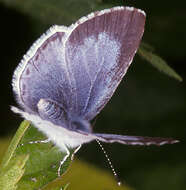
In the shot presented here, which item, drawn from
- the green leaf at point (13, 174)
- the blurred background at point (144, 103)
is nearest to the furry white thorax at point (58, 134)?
the green leaf at point (13, 174)

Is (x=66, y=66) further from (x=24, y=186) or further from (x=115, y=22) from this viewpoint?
(x=24, y=186)

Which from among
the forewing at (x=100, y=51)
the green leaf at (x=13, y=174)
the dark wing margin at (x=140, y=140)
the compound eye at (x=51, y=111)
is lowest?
the dark wing margin at (x=140, y=140)

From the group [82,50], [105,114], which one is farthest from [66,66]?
[105,114]

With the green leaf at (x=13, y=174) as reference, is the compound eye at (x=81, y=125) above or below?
above

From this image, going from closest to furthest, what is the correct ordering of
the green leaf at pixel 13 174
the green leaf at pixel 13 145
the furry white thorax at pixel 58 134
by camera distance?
the green leaf at pixel 13 174 → the green leaf at pixel 13 145 → the furry white thorax at pixel 58 134

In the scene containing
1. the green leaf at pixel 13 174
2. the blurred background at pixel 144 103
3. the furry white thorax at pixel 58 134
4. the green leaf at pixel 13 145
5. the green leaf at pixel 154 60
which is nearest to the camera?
the green leaf at pixel 13 174

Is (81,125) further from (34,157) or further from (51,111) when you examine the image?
(34,157)

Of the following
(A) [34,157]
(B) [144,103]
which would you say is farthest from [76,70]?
(B) [144,103]

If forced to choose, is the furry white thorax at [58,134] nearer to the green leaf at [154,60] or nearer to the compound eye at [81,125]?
the compound eye at [81,125]
